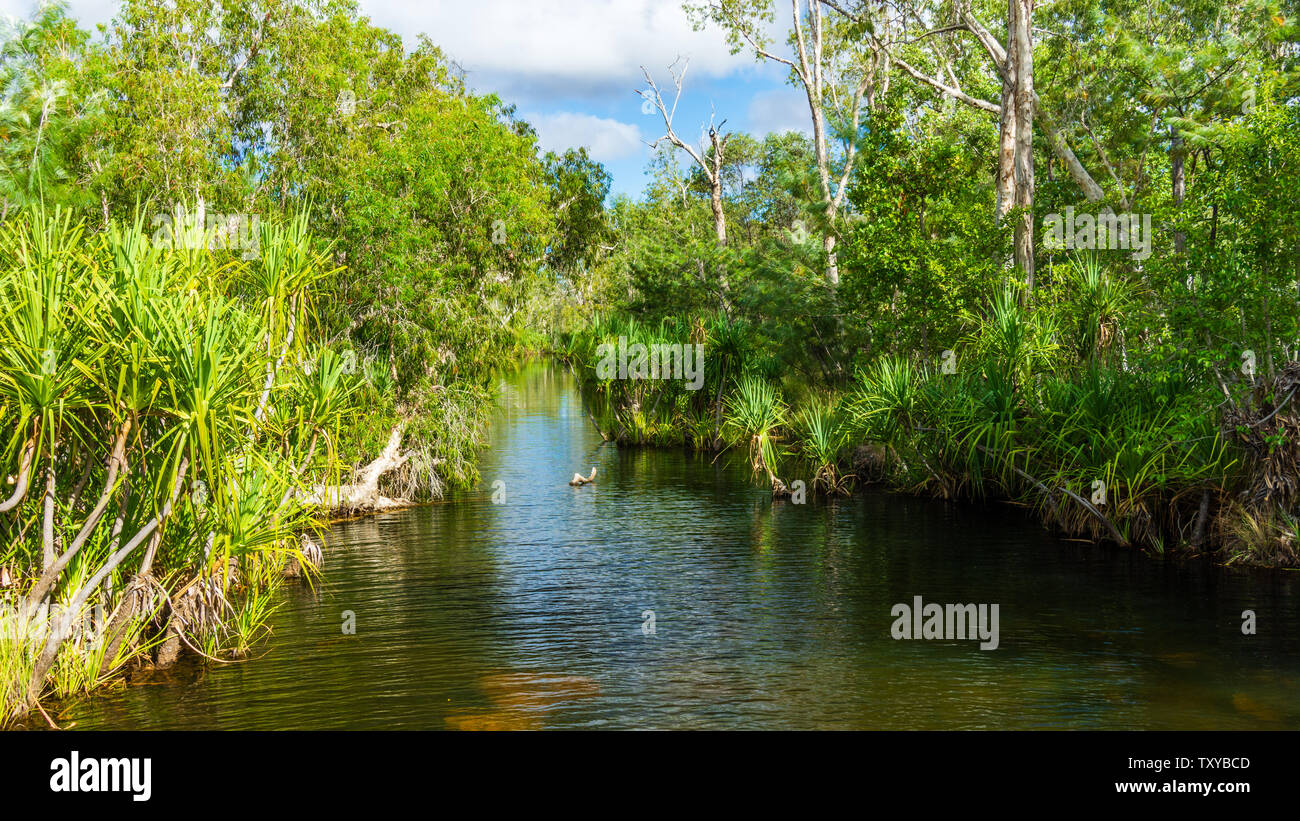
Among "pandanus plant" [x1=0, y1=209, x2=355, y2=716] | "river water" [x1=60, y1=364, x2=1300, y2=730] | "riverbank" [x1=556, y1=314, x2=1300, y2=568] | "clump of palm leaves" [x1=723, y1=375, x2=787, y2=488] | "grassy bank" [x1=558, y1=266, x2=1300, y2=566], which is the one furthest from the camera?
"clump of palm leaves" [x1=723, y1=375, x2=787, y2=488]

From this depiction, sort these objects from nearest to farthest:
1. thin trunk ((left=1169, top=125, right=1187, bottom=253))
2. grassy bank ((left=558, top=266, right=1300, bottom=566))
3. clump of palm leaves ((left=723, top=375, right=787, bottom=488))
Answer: grassy bank ((left=558, top=266, right=1300, bottom=566)) → clump of palm leaves ((left=723, top=375, right=787, bottom=488)) → thin trunk ((left=1169, top=125, right=1187, bottom=253))

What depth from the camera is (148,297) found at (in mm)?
7961

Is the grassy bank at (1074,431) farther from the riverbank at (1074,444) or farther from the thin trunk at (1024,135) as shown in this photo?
the thin trunk at (1024,135)

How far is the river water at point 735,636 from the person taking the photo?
351 inches

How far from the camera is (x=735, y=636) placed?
37.2ft

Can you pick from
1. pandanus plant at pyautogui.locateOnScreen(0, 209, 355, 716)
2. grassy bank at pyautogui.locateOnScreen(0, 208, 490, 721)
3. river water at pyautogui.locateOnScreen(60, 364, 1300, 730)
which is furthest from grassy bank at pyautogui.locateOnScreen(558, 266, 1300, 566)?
pandanus plant at pyautogui.locateOnScreen(0, 209, 355, 716)

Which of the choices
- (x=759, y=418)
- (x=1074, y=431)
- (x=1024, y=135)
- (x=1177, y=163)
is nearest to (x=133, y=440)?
(x=1074, y=431)

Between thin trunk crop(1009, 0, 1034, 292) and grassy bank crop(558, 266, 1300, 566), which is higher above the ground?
thin trunk crop(1009, 0, 1034, 292)

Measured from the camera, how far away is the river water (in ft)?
29.2

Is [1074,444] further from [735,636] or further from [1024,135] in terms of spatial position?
[1024,135]

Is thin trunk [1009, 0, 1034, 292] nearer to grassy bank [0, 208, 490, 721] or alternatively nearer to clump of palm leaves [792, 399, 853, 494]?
clump of palm leaves [792, 399, 853, 494]

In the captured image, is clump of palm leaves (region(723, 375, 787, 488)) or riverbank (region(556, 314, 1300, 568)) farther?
clump of palm leaves (region(723, 375, 787, 488))
